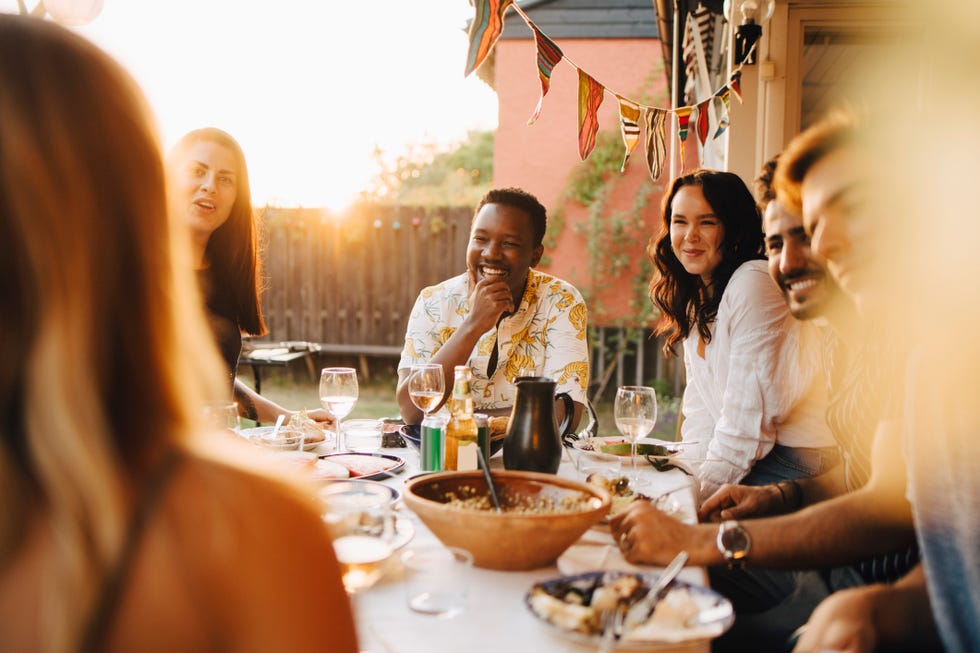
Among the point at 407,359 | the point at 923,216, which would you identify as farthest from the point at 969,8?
the point at 407,359

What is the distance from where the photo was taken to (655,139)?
4547mm

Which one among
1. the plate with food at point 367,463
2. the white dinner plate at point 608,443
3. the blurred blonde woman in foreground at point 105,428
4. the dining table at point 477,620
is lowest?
the white dinner plate at point 608,443

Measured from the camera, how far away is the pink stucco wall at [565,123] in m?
8.05

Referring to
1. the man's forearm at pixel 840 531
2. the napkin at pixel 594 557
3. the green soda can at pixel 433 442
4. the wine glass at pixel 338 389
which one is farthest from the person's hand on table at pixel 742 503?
the wine glass at pixel 338 389

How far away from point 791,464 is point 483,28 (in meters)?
1.91

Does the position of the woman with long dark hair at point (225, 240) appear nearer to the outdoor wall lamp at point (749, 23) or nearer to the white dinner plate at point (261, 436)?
the white dinner plate at point (261, 436)

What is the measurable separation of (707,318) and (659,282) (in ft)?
1.11

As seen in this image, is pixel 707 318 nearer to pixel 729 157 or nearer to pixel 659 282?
pixel 659 282

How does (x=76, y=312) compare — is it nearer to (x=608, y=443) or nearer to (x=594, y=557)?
(x=594, y=557)

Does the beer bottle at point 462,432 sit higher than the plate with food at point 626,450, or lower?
higher

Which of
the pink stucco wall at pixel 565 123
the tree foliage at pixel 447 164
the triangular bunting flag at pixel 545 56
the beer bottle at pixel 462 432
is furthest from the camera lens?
the tree foliage at pixel 447 164

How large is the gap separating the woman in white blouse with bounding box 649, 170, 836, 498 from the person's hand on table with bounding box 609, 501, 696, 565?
2.75 ft

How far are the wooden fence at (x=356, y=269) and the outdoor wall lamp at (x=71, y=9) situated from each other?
6.15 m

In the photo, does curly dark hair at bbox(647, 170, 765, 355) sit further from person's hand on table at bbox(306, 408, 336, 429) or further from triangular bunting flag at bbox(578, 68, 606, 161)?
person's hand on table at bbox(306, 408, 336, 429)
